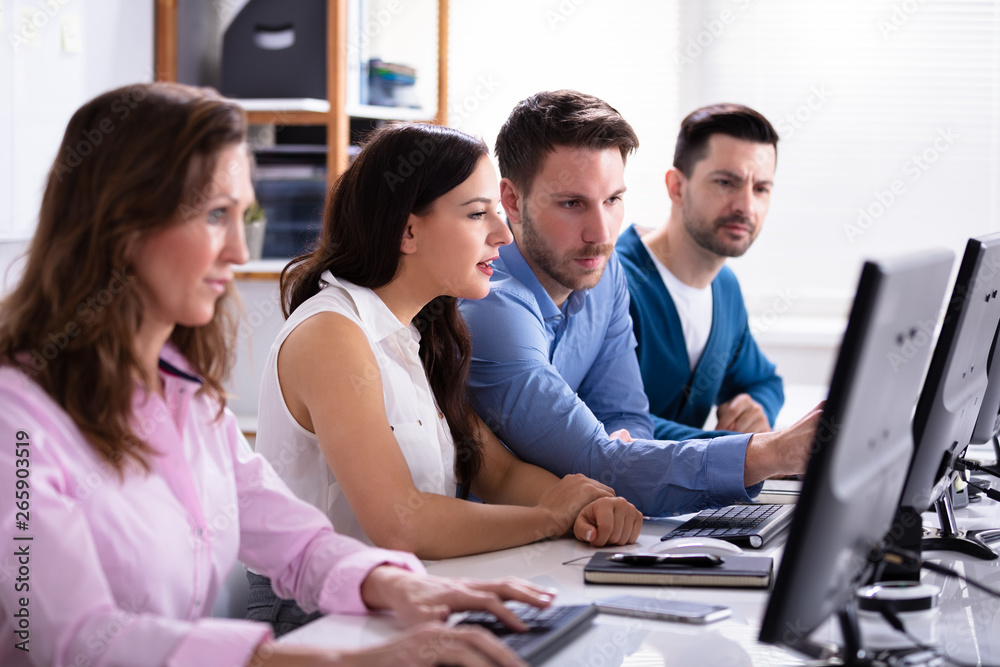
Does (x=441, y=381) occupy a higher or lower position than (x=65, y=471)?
lower

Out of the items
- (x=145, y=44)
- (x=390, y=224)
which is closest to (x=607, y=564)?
(x=390, y=224)

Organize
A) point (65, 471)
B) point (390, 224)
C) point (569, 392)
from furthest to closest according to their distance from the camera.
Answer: point (569, 392) → point (390, 224) → point (65, 471)

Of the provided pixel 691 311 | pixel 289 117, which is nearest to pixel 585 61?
pixel 289 117

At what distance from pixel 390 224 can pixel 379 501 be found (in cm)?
45

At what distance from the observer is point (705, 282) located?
2471mm

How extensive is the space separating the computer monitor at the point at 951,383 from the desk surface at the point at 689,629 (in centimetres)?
10

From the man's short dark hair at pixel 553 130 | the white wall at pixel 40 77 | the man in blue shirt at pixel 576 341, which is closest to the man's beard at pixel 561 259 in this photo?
the man in blue shirt at pixel 576 341

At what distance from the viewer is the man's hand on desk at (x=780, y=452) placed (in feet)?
4.75

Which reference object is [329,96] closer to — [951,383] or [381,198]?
[381,198]

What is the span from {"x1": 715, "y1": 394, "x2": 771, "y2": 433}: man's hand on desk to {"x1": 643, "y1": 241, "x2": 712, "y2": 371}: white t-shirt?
14cm

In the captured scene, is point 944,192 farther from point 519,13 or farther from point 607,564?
point 607,564

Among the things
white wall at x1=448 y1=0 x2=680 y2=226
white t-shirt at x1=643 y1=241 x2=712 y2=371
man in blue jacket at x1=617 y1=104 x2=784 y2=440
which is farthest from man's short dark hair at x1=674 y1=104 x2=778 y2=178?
white wall at x1=448 y1=0 x2=680 y2=226

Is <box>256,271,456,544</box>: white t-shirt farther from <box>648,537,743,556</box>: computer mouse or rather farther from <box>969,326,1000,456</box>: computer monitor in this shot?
<box>969,326,1000,456</box>: computer monitor

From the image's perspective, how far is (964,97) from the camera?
338cm
